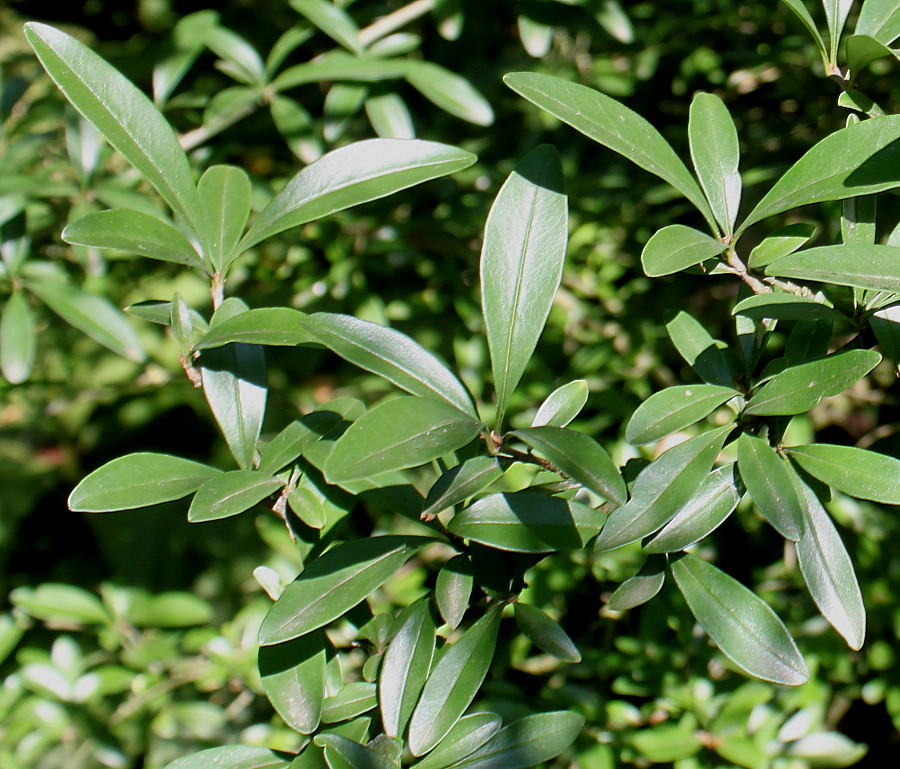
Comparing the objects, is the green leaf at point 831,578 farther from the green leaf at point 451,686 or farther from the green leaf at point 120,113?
the green leaf at point 120,113

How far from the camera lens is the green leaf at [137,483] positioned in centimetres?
50

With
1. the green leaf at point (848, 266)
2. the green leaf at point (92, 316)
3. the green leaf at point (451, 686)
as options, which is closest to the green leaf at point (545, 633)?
the green leaf at point (451, 686)

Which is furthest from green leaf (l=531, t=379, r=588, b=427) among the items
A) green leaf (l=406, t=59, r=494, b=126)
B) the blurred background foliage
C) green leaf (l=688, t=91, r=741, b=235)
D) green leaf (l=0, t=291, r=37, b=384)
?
green leaf (l=0, t=291, r=37, b=384)

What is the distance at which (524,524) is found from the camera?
0.48m

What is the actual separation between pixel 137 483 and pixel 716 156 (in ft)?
1.37

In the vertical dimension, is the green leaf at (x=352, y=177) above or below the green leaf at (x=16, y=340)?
above

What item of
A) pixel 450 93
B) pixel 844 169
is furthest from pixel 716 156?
pixel 450 93

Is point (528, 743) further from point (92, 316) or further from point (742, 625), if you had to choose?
point (92, 316)

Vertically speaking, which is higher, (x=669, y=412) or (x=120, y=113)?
(x=120, y=113)

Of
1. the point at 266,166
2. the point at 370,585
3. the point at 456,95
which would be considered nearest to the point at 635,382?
the point at 456,95

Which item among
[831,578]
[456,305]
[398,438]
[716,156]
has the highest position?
[716,156]

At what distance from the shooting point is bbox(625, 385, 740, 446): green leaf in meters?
0.49

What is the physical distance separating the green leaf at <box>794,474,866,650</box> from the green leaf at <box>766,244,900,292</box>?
12 cm

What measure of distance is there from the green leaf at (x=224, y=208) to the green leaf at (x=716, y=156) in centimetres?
30
